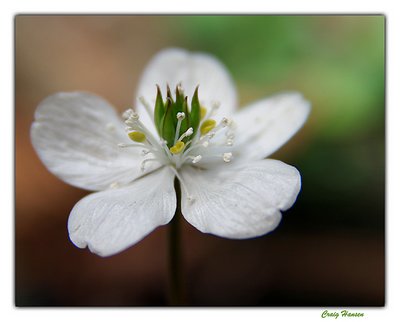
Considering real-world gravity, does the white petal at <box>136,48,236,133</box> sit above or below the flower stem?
above

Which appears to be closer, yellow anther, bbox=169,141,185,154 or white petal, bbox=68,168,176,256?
white petal, bbox=68,168,176,256

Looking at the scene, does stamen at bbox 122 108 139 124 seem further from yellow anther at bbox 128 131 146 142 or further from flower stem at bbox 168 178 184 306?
flower stem at bbox 168 178 184 306

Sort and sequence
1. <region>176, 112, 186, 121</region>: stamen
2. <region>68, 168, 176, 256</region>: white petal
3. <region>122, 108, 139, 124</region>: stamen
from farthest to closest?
<region>122, 108, 139, 124</region>: stamen < <region>176, 112, 186, 121</region>: stamen < <region>68, 168, 176, 256</region>: white petal

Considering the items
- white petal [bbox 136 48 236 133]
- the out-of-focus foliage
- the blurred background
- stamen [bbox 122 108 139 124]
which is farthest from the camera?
the out-of-focus foliage

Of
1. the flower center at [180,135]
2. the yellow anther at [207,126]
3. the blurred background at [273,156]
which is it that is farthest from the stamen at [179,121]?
the blurred background at [273,156]

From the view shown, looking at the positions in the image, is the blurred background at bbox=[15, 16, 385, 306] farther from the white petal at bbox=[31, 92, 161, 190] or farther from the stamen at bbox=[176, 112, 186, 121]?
the stamen at bbox=[176, 112, 186, 121]

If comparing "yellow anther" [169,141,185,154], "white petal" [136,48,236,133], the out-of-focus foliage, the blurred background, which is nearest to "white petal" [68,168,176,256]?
"yellow anther" [169,141,185,154]

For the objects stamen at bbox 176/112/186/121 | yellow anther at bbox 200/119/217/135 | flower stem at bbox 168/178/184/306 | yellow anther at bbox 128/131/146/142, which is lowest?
flower stem at bbox 168/178/184/306

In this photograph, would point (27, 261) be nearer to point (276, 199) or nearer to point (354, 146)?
point (276, 199)
